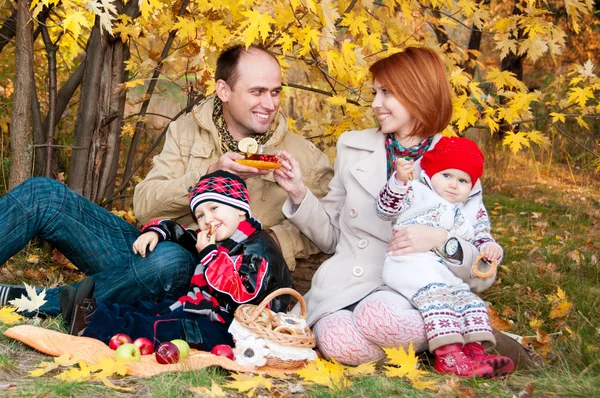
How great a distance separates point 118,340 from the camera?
3.26 metres

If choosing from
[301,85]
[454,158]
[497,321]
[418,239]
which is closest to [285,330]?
[418,239]

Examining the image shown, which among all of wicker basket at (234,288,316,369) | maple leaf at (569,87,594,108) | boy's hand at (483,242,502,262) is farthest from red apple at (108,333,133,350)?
maple leaf at (569,87,594,108)

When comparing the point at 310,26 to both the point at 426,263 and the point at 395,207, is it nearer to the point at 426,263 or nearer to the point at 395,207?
the point at 395,207

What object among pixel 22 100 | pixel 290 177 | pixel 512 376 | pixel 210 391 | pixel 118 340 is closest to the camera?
pixel 210 391

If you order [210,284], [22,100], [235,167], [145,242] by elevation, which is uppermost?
[22,100]

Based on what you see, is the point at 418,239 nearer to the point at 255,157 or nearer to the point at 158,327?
the point at 255,157

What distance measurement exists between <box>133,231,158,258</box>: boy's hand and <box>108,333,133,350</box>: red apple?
0.55 metres

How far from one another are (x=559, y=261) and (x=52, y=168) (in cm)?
369

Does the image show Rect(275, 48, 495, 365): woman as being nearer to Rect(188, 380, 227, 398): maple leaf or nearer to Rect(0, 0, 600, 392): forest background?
Rect(0, 0, 600, 392): forest background

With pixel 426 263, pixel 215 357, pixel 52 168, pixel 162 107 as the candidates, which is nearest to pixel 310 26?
pixel 426 263

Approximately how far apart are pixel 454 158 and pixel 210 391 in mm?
1516

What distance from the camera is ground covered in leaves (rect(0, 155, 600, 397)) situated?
2.83 metres

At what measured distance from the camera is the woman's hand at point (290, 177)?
12.4 feet

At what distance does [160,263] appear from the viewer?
3.71m
